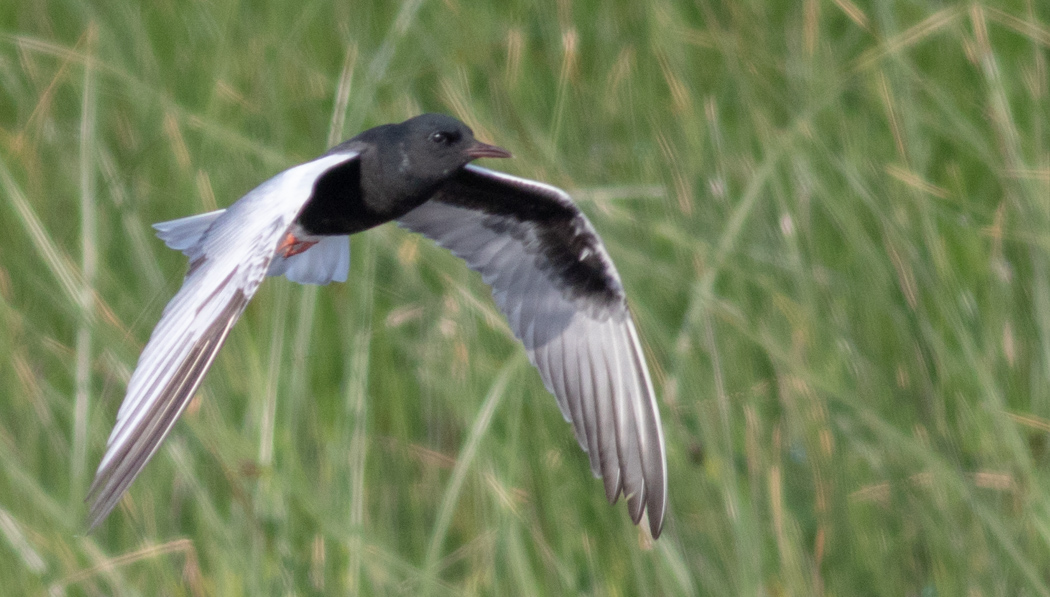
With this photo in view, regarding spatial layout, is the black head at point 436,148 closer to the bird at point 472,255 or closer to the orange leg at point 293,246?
the bird at point 472,255

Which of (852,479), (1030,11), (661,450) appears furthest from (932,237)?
(1030,11)

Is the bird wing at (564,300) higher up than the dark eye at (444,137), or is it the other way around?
the dark eye at (444,137)

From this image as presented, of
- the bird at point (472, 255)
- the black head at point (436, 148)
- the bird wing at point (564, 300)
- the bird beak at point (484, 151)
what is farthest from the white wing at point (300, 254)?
the bird beak at point (484, 151)

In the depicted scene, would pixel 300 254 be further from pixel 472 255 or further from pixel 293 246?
pixel 472 255

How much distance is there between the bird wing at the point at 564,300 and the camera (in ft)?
13.2

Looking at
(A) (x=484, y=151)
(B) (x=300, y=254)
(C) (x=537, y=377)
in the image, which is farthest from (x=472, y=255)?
(A) (x=484, y=151)

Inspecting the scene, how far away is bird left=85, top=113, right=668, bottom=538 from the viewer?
10.0 feet

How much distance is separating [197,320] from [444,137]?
122 cm

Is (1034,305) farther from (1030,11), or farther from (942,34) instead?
(942,34)

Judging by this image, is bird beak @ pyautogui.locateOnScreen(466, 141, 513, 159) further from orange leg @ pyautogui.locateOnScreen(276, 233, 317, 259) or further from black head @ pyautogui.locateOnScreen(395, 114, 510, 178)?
orange leg @ pyautogui.locateOnScreen(276, 233, 317, 259)

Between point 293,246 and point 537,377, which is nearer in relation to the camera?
point 293,246

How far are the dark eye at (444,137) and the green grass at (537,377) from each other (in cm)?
30

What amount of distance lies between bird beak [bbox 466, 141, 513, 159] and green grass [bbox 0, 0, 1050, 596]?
0.28 m

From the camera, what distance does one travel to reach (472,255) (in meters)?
4.43
